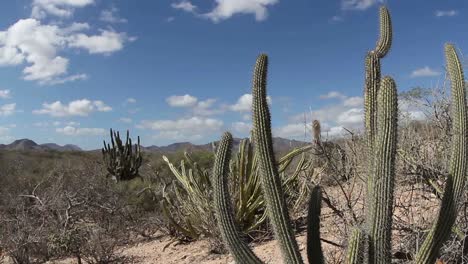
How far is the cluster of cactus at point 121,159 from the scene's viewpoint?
57.9ft

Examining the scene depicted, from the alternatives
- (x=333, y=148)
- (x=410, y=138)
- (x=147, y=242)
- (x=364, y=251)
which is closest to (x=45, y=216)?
(x=147, y=242)

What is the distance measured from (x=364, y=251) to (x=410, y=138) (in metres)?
3.04

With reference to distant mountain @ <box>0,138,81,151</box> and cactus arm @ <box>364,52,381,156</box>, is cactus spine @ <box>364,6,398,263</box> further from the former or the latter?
distant mountain @ <box>0,138,81,151</box>

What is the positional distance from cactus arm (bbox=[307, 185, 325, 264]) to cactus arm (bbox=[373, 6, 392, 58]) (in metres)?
1.32

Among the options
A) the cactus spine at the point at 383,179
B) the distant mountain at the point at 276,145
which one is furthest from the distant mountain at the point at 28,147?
the cactus spine at the point at 383,179

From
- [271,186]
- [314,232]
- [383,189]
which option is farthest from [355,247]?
[271,186]

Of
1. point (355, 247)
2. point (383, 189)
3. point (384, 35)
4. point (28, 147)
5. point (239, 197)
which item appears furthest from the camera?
point (28, 147)

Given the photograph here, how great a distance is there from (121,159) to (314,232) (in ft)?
47.0

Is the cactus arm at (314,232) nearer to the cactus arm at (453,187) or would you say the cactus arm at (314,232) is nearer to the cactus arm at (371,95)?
the cactus arm at (371,95)

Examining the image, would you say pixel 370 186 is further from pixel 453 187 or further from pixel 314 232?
pixel 453 187

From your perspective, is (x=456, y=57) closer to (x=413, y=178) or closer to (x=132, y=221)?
(x=413, y=178)

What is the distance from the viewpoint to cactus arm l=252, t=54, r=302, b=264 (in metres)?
3.95

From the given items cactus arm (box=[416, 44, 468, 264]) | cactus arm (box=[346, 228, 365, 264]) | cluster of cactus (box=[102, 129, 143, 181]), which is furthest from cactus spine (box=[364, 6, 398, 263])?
cluster of cactus (box=[102, 129, 143, 181])

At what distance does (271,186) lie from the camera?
3982 mm
